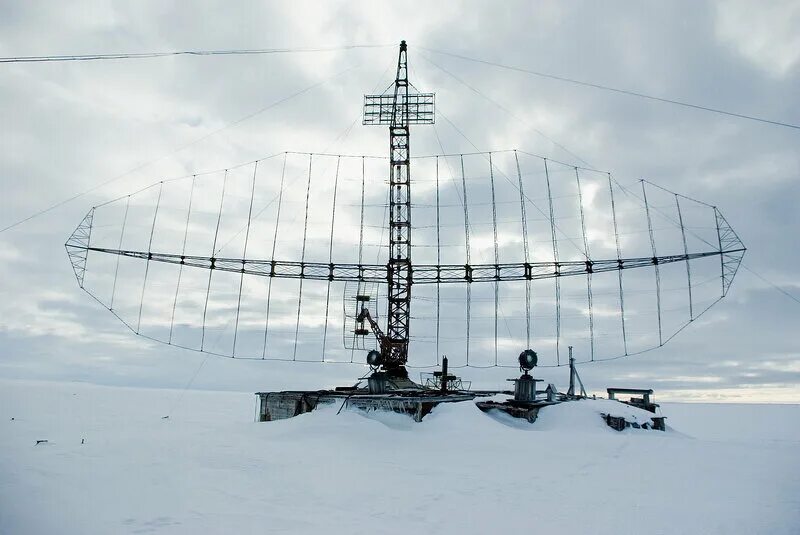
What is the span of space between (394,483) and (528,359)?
75.9 feet

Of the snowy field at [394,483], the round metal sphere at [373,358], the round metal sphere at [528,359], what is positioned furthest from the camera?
the round metal sphere at [373,358]

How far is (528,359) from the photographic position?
40438mm

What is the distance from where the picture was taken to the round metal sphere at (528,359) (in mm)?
40375

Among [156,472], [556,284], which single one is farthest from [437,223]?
[156,472]

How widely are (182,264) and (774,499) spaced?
38782 mm

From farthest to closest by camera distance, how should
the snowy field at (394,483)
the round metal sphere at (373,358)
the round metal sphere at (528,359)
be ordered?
the round metal sphere at (373,358)
the round metal sphere at (528,359)
the snowy field at (394,483)

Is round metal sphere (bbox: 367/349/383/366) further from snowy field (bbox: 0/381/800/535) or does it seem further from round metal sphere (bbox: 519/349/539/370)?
round metal sphere (bbox: 519/349/539/370)

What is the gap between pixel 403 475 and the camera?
837 inches

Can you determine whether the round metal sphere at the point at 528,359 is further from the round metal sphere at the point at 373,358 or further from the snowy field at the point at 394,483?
the round metal sphere at the point at 373,358

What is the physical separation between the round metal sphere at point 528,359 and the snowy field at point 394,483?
24.8ft

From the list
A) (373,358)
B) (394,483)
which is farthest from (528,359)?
(394,483)

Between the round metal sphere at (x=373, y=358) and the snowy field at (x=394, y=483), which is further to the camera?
the round metal sphere at (x=373, y=358)

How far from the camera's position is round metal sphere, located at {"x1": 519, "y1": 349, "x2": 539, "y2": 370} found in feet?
132

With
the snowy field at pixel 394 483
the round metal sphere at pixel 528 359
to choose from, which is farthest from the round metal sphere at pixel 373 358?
the round metal sphere at pixel 528 359
